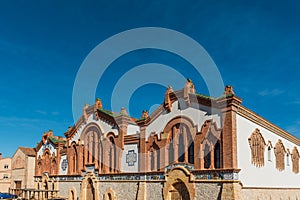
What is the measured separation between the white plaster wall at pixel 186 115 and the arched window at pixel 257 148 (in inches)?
111

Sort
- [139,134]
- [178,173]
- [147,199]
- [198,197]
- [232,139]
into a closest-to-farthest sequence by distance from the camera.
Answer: [232,139]
[198,197]
[178,173]
[147,199]
[139,134]

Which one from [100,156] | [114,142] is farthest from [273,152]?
[100,156]


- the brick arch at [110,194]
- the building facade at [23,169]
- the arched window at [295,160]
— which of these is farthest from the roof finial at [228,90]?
the building facade at [23,169]

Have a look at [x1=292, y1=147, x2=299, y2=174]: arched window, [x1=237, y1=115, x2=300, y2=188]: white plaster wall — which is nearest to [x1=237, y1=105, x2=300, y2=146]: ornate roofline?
[x1=237, y1=115, x2=300, y2=188]: white plaster wall

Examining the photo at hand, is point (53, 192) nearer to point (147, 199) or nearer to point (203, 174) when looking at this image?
point (147, 199)

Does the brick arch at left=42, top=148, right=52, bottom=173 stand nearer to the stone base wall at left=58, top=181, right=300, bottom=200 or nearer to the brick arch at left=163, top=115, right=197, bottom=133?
the stone base wall at left=58, top=181, right=300, bottom=200

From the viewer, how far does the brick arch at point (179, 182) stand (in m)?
19.1

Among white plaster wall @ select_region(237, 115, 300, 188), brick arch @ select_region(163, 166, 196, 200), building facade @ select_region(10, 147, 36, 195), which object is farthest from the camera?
building facade @ select_region(10, 147, 36, 195)

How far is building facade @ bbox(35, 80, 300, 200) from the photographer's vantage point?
18078 mm

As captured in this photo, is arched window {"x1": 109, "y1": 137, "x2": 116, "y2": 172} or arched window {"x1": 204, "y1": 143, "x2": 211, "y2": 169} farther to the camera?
arched window {"x1": 109, "y1": 137, "x2": 116, "y2": 172}

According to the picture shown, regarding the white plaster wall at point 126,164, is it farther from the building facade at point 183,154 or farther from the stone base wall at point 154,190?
the stone base wall at point 154,190

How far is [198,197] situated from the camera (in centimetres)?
1869

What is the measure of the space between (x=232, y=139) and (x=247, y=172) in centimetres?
247

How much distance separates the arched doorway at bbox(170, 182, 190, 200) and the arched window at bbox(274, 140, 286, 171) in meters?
8.09
